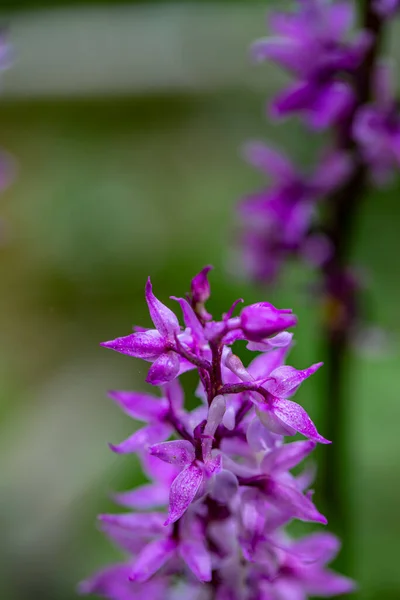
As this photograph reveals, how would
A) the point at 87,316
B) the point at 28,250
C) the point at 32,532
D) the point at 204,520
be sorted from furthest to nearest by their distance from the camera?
the point at 28,250 < the point at 87,316 < the point at 32,532 < the point at 204,520

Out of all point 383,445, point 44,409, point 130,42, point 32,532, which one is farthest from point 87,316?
point 130,42

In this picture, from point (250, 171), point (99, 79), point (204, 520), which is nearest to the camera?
point (204, 520)

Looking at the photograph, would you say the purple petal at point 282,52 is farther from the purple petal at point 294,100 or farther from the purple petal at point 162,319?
the purple petal at point 162,319

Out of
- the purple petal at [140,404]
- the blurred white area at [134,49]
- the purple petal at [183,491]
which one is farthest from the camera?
the blurred white area at [134,49]

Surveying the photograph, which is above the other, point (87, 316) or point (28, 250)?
point (28, 250)

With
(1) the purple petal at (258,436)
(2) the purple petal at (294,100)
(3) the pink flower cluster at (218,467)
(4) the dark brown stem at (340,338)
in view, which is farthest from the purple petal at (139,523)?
(4) the dark brown stem at (340,338)

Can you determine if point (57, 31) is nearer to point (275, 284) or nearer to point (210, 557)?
point (275, 284)

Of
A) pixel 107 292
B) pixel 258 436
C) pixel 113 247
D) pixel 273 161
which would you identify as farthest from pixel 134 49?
pixel 258 436

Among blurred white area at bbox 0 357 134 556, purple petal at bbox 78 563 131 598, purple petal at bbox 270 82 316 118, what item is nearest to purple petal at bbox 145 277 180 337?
purple petal at bbox 78 563 131 598
